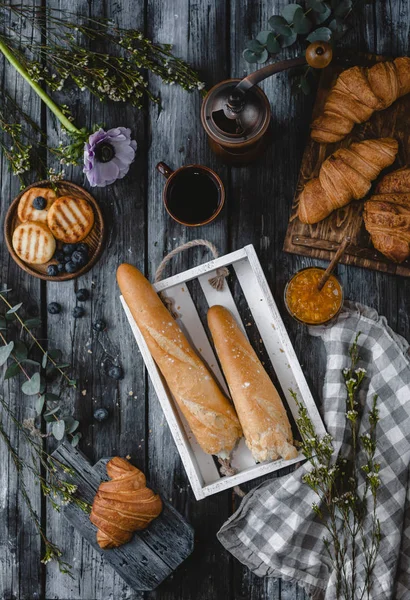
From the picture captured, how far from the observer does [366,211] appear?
1926 mm

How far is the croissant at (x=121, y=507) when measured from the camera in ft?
6.40

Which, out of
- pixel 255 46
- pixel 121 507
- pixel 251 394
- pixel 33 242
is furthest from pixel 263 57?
pixel 121 507

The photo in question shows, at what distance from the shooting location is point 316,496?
1.94 metres

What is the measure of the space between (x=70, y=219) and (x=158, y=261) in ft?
1.12

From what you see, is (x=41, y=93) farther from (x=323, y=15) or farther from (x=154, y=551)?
(x=154, y=551)

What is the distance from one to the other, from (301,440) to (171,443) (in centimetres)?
46

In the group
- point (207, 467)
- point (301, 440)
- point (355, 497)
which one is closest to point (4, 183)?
point (207, 467)

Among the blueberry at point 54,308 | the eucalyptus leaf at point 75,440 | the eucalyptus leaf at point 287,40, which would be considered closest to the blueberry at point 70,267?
the blueberry at point 54,308

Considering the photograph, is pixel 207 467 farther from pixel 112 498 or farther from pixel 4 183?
pixel 4 183

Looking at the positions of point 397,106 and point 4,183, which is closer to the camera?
point 397,106

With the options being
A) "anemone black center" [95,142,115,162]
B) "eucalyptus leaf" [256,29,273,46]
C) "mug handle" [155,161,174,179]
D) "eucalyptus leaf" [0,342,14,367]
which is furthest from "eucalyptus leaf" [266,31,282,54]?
"eucalyptus leaf" [0,342,14,367]

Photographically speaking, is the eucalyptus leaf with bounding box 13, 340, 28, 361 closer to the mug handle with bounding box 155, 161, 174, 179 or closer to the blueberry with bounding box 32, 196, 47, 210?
the blueberry with bounding box 32, 196, 47, 210

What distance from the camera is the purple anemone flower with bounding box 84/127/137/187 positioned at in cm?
196

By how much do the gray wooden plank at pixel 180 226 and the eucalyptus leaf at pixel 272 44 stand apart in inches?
7.9
